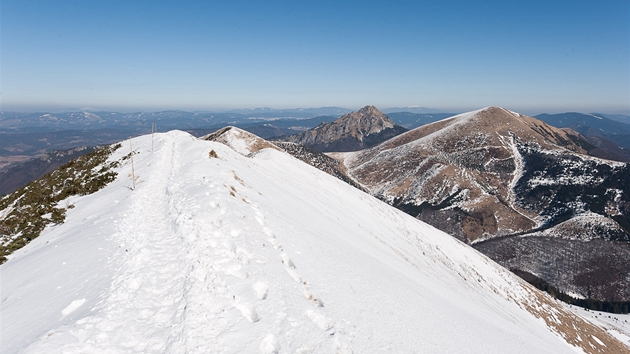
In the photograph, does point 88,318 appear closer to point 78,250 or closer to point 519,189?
point 78,250

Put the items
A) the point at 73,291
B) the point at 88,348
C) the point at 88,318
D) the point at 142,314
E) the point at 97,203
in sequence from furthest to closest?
the point at 97,203, the point at 73,291, the point at 142,314, the point at 88,318, the point at 88,348

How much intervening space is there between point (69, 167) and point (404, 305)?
5190 cm

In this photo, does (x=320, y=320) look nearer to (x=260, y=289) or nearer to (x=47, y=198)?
(x=260, y=289)

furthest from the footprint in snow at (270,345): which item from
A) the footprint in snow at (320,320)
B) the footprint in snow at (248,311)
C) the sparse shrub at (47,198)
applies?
the sparse shrub at (47,198)

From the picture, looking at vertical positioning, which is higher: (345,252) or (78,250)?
(78,250)

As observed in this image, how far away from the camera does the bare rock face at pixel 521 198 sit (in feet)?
349

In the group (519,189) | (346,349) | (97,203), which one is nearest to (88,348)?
(346,349)

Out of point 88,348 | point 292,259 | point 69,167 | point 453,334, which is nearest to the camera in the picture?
point 88,348

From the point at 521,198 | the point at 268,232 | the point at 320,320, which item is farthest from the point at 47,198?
the point at 521,198

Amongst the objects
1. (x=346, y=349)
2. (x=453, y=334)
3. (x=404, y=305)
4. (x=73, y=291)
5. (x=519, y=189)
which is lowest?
(x=519, y=189)

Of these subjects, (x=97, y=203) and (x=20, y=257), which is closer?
(x=20, y=257)

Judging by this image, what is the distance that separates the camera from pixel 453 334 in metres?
13.6

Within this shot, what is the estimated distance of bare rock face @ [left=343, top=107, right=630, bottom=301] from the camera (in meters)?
106

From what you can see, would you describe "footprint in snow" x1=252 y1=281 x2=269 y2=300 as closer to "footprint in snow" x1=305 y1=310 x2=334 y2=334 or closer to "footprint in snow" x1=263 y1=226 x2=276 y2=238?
"footprint in snow" x1=305 y1=310 x2=334 y2=334
